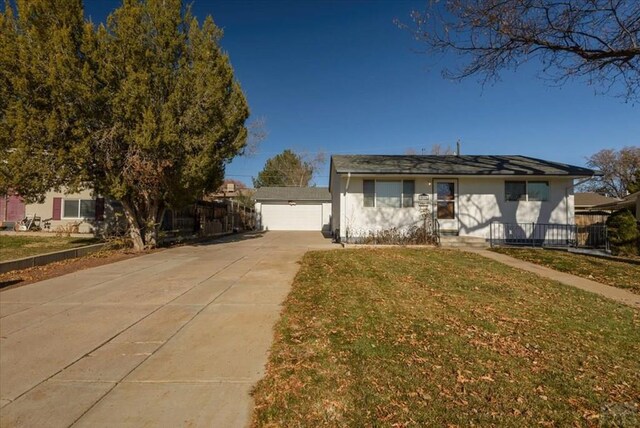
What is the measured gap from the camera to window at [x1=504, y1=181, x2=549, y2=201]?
47.1ft

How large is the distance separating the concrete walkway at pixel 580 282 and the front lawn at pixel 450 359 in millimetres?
434

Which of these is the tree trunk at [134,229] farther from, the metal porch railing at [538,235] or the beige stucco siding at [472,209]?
the metal porch railing at [538,235]

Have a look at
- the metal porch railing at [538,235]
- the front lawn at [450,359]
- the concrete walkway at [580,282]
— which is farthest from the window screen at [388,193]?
the front lawn at [450,359]

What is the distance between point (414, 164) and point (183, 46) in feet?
32.4

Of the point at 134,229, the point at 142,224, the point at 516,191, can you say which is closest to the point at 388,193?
the point at 516,191

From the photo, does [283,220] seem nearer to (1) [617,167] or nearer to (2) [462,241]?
(2) [462,241]

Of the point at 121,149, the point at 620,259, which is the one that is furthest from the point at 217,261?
the point at 620,259

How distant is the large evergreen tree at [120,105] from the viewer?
33.0 feet

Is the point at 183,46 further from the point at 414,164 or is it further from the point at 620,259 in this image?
the point at 620,259

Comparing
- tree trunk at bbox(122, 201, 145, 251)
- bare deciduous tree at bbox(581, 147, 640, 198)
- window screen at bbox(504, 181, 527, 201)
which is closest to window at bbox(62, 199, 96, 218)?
tree trunk at bbox(122, 201, 145, 251)

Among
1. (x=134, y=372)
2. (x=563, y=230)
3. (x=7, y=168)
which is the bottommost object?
(x=134, y=372)

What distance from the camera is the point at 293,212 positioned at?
28.6m

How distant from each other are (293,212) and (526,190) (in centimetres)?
1765

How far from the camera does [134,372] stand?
11.3 feet
